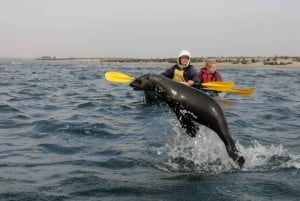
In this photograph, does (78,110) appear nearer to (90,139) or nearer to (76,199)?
(90,139)

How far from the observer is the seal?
29.0ft

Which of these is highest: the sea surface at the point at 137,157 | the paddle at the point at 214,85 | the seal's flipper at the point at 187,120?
the paddle at the point at 214,85

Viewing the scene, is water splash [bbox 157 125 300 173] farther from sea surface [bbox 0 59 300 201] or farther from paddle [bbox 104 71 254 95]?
paddle [bbox 104 71 254 95]

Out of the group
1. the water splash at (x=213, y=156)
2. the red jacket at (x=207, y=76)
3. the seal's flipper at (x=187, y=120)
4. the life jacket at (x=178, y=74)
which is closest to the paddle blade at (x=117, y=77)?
the seal's flipper at (x=187, y=120)

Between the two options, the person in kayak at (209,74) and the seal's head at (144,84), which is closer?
the seal's head at (144,84)

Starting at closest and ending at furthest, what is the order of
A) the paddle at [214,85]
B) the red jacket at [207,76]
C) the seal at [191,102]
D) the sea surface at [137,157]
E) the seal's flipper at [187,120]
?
the sea surface at [137,157], the seal at [191,102], the seal's flipper at [187,120], the paddle at [214,85], the red jacket at [207,76]

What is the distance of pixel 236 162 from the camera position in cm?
895

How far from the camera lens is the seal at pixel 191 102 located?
29.0 ft

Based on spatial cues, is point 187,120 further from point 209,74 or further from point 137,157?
point 209,74

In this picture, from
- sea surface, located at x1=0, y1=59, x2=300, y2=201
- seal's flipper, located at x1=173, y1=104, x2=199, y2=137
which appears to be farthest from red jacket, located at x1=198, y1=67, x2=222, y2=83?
seal's flipper, located at x1=173, y1=104, x2=199, y2=137

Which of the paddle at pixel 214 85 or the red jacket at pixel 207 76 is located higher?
the paddle at pixel 214 85

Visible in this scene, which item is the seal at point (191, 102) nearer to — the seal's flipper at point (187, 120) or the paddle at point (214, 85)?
the seal's flipper at point (187, 120)

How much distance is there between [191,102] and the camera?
8.81 meters

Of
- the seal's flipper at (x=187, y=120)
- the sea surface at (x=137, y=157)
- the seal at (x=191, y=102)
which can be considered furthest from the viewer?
the seal's flipper at (x=187, y=120)
